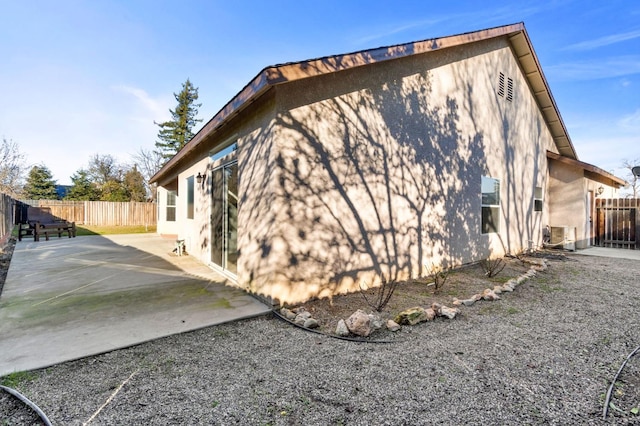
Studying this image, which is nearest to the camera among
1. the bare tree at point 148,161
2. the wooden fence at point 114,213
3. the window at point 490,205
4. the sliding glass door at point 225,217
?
the sliding glass door at point 225,217

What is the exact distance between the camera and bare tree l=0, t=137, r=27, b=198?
20.1 metres

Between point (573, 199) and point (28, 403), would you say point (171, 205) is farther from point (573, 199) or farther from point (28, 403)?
point (573, 199)

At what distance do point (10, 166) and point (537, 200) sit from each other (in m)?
31.3

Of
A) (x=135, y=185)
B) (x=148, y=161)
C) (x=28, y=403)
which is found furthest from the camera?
(x=148, y=161)

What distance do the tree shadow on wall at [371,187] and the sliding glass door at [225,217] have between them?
1.74 m

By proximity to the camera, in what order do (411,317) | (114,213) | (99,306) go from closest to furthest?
(411,317) < (99,306) < (114,213)

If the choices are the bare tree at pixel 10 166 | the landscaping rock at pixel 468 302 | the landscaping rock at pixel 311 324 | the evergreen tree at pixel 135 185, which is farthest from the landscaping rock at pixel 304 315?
the evergreen tree at pixel 135 185

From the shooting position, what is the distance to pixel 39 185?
27.5 m

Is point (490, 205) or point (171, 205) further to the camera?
point (171, 205)

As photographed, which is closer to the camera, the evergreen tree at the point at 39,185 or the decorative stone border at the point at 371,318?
the decorative stone border at the point at 371,318

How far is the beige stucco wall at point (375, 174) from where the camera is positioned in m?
4.18

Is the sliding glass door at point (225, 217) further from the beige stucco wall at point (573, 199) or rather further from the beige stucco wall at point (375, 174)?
the beige stucco wall at point (573, 199)

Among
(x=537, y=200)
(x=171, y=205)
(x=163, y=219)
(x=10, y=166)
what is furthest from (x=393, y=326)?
(x=10, y=166)

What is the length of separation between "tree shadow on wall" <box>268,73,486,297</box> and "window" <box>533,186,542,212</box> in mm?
4636
